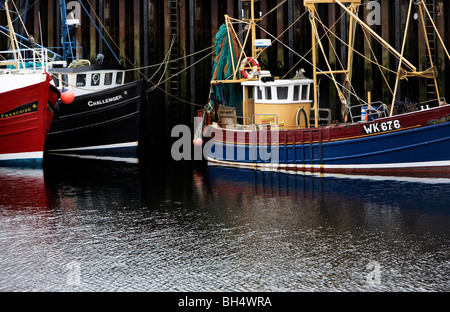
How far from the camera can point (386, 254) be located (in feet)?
48.5

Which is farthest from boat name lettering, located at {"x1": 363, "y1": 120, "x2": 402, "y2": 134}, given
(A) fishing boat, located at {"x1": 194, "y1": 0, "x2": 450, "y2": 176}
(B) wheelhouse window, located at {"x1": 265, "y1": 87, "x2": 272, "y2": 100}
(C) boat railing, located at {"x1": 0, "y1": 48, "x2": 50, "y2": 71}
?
(C) boat railing, located at {"x1": 0, "y1": 48, "x2": 50, "y2": 71}

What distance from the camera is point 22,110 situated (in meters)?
27.9

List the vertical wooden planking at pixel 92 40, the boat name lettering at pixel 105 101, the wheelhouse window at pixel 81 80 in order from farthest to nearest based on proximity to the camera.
→ the vertical wooden planking at pixel 92 40
the wheelhouse window at pixel 81 80
the boat name lettering at pixel 105 101

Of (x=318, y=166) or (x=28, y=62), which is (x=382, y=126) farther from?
(x=28, y=62)

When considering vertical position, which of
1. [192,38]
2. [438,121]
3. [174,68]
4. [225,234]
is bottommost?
[225,234]

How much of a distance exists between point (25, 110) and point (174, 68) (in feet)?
20.9

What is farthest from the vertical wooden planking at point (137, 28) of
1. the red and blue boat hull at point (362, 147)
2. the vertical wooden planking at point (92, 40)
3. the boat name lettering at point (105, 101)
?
the red and blue boat hull at point (362, 147)

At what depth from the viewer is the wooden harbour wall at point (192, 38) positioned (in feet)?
90.3

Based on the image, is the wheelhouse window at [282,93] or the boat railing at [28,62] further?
A: the boat railing at [28,62]

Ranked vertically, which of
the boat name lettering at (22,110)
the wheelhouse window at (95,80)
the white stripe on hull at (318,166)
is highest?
the wheelhouse window at (95,80)

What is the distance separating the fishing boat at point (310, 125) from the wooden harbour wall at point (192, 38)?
3.75 ft

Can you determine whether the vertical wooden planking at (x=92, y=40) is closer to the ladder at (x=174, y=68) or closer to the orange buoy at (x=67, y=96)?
the ladder at (x=174, y=68)

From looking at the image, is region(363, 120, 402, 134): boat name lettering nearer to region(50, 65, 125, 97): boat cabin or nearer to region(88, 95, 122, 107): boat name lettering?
region(88, 95, 122, 107): boat name lettering

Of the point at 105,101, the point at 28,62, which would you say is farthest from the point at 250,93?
the point at 28,62
